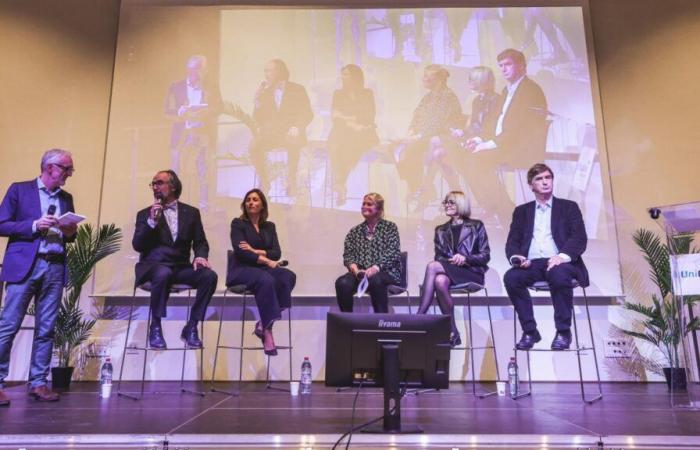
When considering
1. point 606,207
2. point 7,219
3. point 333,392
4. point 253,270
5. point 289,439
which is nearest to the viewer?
point 289,439

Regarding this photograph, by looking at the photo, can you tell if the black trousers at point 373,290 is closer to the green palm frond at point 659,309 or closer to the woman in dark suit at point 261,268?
the woman in dark suit at point 261,268

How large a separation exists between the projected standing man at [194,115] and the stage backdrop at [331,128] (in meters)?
0.01

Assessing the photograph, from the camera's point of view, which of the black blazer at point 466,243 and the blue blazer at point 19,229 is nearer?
the blue blazer at point 19,229

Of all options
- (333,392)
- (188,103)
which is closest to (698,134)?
(333,392)

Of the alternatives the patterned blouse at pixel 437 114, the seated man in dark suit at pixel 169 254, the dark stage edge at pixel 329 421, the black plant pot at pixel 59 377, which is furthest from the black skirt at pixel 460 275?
the black plant pot at pixel 59 377

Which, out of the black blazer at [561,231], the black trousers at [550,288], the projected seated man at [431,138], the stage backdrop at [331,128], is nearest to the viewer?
the black trousers at [550,288]

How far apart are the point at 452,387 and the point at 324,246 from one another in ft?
5.47

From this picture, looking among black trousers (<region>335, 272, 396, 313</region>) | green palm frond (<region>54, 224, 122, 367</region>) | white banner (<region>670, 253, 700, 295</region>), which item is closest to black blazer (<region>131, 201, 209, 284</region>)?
green palm frond (<region>54, 224, 122, 367</region>)

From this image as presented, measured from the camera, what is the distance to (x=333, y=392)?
4.08 m

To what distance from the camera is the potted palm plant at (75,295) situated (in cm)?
469

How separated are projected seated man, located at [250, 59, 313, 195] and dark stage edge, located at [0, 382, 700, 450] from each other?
218cm

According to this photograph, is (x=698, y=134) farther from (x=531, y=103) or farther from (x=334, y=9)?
(x=334, y=9)

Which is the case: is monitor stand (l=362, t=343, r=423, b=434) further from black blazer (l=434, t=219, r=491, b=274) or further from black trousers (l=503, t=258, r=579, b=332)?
black blazer (l=434, t=219, r=491, b=274)

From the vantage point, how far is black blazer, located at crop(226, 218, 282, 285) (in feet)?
14.6
